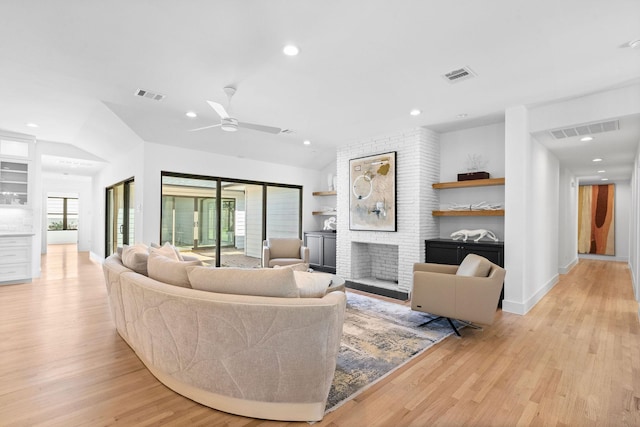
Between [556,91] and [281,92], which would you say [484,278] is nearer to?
[556,91]

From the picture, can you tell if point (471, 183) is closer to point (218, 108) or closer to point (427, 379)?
point (427, 379)

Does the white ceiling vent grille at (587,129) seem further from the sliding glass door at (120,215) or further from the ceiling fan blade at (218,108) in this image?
the sliding glass door at (120,215)

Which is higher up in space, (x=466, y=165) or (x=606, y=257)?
(x=466, y=165)

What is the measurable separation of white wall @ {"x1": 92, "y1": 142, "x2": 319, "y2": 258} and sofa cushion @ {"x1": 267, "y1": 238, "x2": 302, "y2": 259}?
1821 mm

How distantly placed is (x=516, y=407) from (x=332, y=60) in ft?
10.8

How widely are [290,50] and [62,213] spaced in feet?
47.1

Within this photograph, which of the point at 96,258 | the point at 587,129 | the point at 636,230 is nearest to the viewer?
the point at 587,129

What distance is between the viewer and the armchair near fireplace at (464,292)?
→ 334cm

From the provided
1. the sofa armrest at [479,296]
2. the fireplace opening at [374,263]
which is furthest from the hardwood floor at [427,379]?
the fireplace opening at [374,263]

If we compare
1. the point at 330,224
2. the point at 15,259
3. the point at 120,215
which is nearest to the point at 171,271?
the point at 330,224

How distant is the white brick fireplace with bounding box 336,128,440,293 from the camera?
5473 mm

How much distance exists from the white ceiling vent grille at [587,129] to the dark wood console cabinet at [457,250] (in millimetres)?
1736

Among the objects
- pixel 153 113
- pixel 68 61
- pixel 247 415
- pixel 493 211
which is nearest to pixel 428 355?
pixel 247 415

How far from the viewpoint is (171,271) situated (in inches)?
98.8
